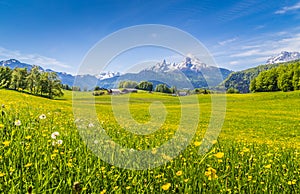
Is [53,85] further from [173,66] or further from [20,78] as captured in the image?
[173,66]

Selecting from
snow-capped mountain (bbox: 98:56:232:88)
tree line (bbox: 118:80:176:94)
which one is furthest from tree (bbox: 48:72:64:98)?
snow-capped mountain (bbox: 98:56:232:88)

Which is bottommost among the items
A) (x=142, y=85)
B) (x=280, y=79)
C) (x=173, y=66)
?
(x=142, y=85)

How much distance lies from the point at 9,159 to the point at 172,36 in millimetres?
3637

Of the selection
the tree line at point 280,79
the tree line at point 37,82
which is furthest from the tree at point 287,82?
the tree line at point 37,82

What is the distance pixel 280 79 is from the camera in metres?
100

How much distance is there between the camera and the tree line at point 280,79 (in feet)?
297

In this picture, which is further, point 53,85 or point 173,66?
point 53,85

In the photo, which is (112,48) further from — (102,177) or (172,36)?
(102,177)

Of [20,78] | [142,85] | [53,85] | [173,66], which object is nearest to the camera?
[173,66]

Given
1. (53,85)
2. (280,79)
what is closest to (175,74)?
(53,85)

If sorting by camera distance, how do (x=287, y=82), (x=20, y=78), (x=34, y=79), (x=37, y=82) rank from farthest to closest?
(x=287, y=82)
(x=34, y=79)
(x=37, y=82)
(x=20, y=78)

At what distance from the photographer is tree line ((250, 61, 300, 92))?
90.6 meters

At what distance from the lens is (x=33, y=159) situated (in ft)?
12.1

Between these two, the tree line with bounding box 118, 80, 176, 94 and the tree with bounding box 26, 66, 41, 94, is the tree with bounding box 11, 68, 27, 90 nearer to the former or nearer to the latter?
the tree with bounding box 26, 66, 41, 94
